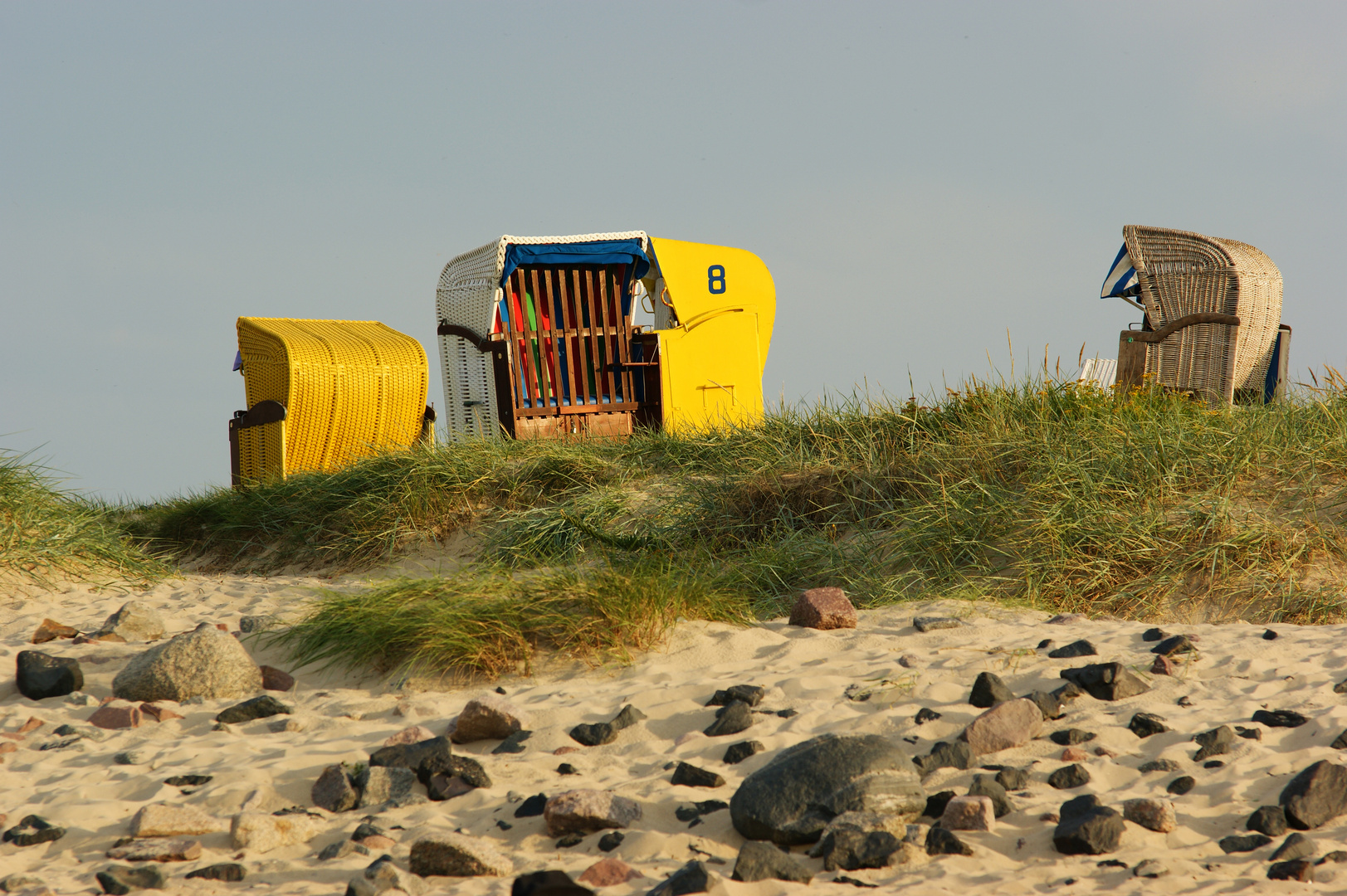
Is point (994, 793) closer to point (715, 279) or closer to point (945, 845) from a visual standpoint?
point (945, 845)

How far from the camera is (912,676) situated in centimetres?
302

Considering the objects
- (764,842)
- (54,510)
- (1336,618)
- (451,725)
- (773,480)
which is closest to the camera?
(764,842)

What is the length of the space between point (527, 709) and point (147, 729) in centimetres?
127

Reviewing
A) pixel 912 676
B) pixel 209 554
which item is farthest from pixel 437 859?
pixel 209 554

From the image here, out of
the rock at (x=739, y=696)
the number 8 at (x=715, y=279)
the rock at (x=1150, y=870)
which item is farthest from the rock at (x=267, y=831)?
the number 8 at (x=715, y=279)

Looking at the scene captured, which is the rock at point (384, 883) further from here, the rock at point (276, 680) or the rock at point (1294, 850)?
the rock at point (1294, 850)

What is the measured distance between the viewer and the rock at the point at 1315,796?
221 cm

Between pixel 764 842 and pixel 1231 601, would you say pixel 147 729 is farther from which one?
pixel 1231 601

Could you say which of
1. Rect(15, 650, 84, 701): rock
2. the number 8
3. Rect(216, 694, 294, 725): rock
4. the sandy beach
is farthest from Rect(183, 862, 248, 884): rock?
the number 8

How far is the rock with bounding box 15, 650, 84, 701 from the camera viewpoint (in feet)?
11.6

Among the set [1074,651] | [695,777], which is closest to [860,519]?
[1074,651]

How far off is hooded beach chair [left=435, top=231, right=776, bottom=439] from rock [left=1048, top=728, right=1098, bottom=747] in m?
6.81

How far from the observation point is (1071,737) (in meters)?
2.62

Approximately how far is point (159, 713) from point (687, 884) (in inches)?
84.5
